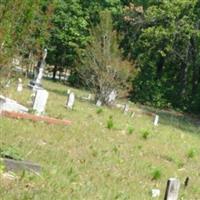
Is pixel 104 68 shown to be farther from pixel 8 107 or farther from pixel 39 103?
pixel 8 107

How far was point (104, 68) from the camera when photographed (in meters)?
29.4

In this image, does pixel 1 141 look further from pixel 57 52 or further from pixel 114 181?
pixel 57 52

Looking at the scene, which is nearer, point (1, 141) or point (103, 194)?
point (103, 194)

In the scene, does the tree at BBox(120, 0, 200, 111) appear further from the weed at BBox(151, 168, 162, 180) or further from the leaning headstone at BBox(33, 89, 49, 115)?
the weed at BBox(151, 168, 162, 180)

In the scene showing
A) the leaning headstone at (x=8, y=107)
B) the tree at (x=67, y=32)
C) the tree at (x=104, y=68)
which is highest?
the tree at (x=67, y=32)

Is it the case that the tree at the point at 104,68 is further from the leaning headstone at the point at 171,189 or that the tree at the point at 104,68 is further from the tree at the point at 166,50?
the leaning headstone at the point at 171,189

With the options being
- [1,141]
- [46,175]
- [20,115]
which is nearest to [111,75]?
[20,115]

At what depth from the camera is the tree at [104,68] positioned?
2894cm

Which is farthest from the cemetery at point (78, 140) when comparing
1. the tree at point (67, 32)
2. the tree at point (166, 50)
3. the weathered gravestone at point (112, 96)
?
the tree at point (67, 32)

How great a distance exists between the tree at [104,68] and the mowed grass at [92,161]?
9.52m

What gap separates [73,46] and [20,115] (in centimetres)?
3449

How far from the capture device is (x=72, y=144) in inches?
547

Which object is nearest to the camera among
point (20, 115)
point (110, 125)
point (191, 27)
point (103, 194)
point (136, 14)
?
point (103, 194)

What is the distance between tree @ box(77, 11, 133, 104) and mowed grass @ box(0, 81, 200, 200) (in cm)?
952
